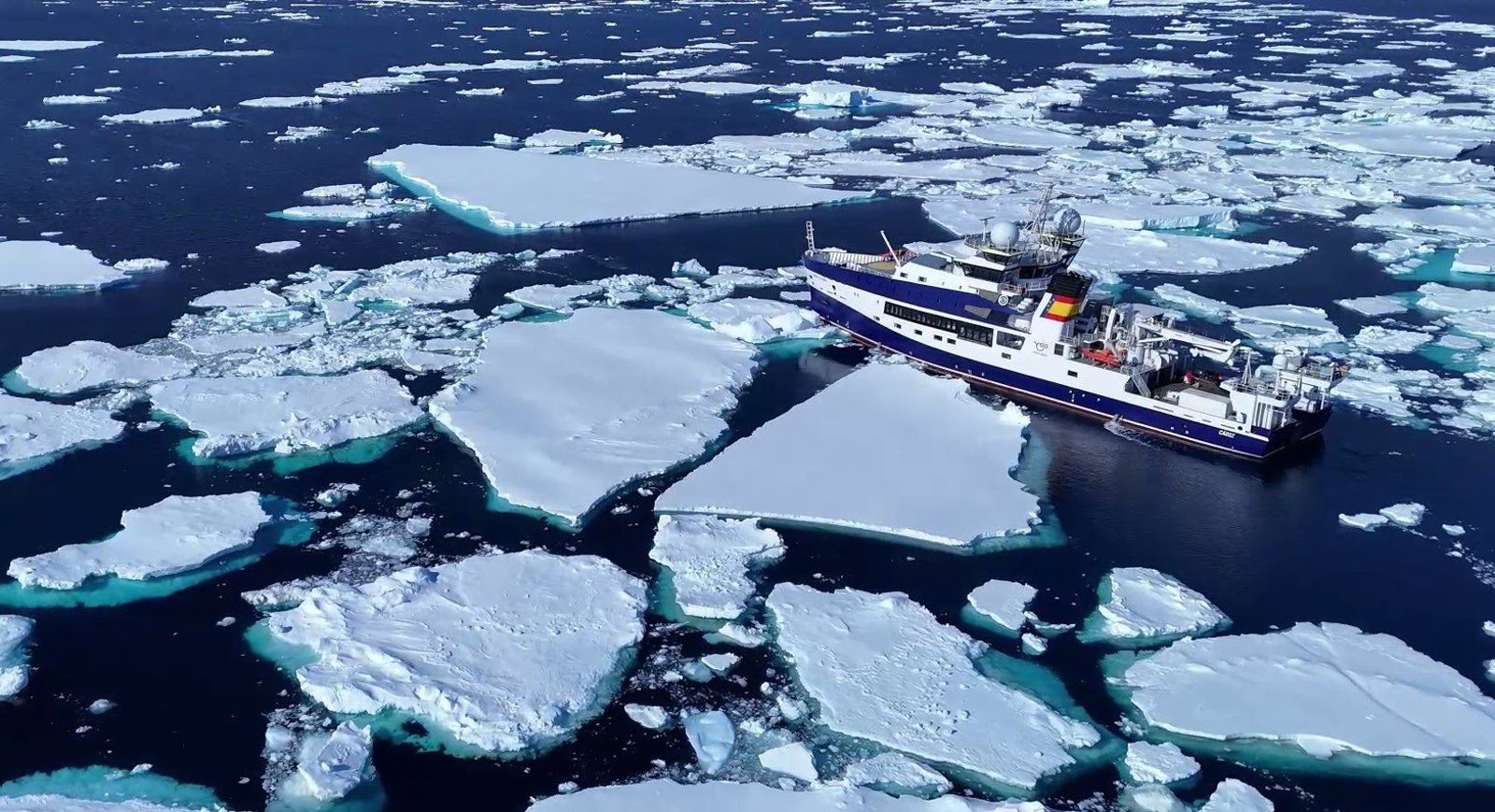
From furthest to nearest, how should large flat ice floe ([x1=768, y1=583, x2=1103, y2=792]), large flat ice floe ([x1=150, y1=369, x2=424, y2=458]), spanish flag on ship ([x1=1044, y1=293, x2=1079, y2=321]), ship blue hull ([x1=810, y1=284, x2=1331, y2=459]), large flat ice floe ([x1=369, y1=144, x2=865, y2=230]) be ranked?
1. large flat ice floe ([x1=369, y1=144, x2=865, y2=230])
2. spanish flag on ship ([x1=1044, y1=293, x2=1079, y2=321])
3. ship blue hull ([x1=810, y1=284, x2=1331, y2=459])
4. large flat ice floe ([x1=150, y1=369, x2=424, y2=458])
5. large flat ice floe ([x1=768, y1=583, x2=1103, y2=792])

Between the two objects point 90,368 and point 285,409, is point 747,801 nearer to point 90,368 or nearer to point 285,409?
point 285,409

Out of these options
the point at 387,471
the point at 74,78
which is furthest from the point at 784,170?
the point at 74,78

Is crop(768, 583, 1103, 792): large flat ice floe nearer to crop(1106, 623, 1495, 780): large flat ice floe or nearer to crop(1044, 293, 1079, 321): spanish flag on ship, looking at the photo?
crop(1106, 623, 1495, 780): large flat ice floe

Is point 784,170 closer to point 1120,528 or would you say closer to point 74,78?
point 1120,528

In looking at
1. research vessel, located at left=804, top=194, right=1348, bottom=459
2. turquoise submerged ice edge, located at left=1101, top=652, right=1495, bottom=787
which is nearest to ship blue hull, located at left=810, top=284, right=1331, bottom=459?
research vessel, located at left=804, top=194, right=1348, bottom=459

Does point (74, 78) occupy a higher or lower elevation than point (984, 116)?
lower

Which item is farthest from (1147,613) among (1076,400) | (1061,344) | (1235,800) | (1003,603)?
(1061,344)
